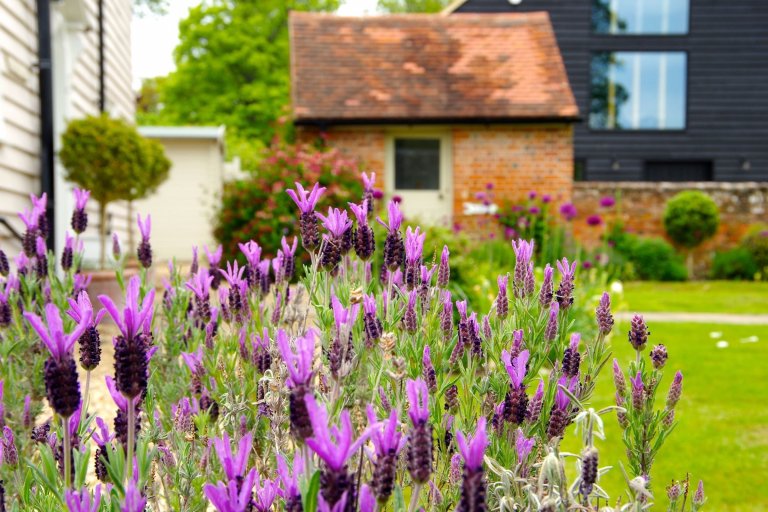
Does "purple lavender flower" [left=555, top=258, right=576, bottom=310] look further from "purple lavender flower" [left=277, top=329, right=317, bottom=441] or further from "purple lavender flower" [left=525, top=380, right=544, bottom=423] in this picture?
"purple lavender flower" [left=277, top=329, right=317, bottom=441]

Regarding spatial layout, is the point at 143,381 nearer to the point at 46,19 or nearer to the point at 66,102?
the point at 46,19

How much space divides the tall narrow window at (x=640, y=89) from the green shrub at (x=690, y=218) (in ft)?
16.9

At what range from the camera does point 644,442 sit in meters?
1.82

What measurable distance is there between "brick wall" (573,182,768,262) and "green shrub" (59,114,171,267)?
33.2 ft

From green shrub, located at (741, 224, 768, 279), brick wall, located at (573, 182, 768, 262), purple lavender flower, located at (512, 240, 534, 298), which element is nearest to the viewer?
purple lavender flower, located at (512, 240, 534, 298)

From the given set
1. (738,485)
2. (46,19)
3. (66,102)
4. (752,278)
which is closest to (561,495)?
(738,485)

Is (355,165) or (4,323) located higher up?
(355,165)

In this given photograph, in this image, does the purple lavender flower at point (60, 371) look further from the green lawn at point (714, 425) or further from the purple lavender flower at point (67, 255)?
Result: the green lawn at point (714, 425)

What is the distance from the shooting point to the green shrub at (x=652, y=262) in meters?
16.6

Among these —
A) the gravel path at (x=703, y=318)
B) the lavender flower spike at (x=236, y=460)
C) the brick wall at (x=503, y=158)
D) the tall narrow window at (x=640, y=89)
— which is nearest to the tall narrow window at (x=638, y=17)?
the tall narrow window at (x=640, y=89)

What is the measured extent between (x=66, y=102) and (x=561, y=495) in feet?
32.4

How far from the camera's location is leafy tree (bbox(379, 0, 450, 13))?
3934 cm

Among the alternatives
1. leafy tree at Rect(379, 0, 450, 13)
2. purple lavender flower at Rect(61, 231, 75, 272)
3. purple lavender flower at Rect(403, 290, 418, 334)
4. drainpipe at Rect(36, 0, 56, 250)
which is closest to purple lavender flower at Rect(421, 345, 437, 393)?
purple lavender flower at Rect(403, 290, 418, 334)

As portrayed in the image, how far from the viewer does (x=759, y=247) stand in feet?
55.2
